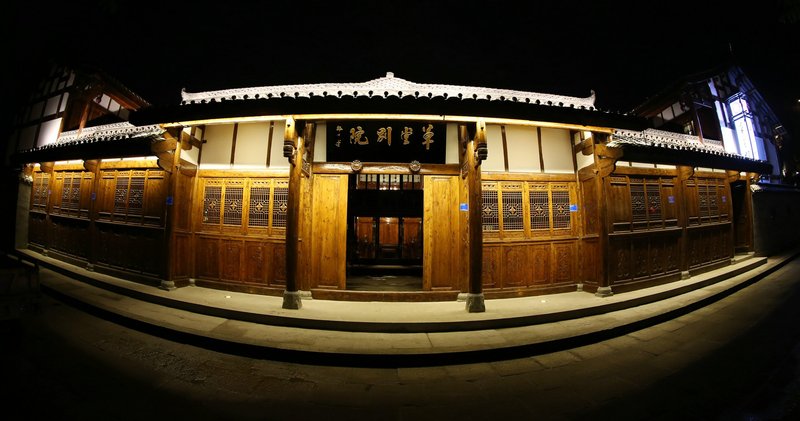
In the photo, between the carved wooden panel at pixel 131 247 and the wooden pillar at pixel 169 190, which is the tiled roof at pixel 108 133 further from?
the carved wooden panel at pixel 131 247

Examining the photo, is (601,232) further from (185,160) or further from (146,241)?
(146,241)

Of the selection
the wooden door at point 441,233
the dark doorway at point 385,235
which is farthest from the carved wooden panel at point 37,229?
the wooden door at point 441,233

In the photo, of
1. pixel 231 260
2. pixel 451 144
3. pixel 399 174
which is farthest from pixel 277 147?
pixel 451 144

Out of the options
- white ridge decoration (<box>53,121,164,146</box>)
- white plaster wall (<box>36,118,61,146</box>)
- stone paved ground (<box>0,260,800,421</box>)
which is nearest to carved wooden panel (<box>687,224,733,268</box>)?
stone paved ground (<box>0,260,800,421</box>)

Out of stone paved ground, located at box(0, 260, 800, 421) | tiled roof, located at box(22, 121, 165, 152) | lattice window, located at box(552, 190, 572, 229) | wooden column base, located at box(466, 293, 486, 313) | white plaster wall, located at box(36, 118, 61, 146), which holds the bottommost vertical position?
stone paved ground, located at box(0, 260, 800, 421)

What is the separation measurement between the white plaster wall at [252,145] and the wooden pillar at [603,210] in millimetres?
9081

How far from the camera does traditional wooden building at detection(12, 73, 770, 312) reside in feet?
19.4

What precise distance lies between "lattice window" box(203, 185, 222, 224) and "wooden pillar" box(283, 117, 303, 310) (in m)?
2.90

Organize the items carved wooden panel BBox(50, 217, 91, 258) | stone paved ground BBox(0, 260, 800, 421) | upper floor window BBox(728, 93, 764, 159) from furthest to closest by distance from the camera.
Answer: upper floor window BBox(728, 93, 764, 159)
carved wooden panel BBox(50, 217, 91, 258)
stone paved ground BBox(0, 260, 800, 421)

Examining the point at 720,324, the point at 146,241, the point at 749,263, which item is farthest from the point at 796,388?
the point at 146,241

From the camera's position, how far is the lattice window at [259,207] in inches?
276

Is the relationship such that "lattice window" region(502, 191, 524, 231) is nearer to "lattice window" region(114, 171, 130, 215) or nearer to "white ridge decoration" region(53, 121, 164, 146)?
"white ridge decoration" region(53, 121, 164, 146)

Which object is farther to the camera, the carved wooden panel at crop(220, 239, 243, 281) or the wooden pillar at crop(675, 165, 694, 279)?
the wooden pillar at crop(675, 165, 694, 279)

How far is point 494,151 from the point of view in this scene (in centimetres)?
722
